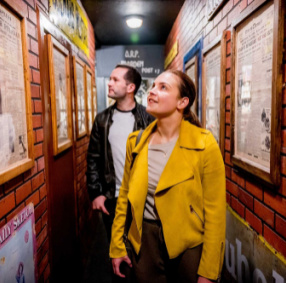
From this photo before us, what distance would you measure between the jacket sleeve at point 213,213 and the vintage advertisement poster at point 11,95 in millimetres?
960

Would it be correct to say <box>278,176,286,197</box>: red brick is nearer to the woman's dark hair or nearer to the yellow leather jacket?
the yellow leather jacket

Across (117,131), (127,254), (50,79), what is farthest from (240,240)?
(50,79)

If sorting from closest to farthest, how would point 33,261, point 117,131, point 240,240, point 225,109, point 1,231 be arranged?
point 1,231 < point 33,261 < point 240,240 < point 225,109 < point 117,131

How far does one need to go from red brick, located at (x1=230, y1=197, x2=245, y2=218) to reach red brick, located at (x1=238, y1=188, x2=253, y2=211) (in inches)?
1.9

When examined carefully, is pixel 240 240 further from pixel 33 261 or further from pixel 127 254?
pixel 33 261

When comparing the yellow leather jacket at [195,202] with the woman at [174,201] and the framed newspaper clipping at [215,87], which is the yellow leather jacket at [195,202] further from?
the framed newspaper clipping at [215,87]

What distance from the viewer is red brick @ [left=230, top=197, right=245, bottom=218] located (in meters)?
1.85

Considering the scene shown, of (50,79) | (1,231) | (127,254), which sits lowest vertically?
(127,254)

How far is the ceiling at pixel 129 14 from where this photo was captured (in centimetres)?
420

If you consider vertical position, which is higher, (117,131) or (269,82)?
(269,82)

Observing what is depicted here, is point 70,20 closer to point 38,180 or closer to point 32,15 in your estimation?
point 32,15

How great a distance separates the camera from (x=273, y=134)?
1338mm

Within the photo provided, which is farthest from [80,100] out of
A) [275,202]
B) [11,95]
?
[275,202]

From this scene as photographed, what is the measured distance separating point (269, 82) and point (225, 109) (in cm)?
73
